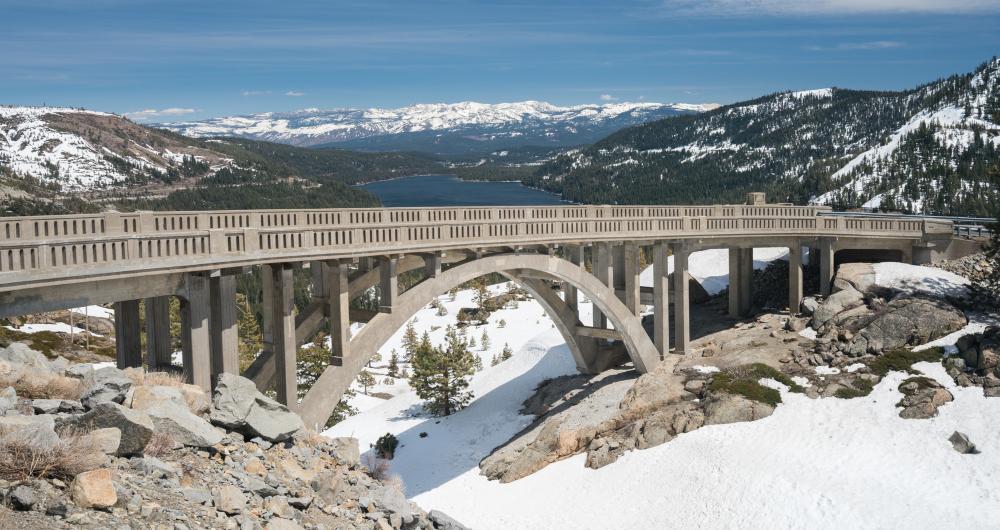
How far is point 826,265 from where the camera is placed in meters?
37.8

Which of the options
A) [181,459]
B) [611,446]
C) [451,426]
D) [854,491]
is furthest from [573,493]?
[181,459]

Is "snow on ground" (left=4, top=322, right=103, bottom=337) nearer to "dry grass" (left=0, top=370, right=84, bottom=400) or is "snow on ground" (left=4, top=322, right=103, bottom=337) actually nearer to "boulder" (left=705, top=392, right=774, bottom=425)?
"boulder" (left=705, top=392, right=774, bottom=425)

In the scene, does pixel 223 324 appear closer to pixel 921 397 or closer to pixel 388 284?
pixel 388 284

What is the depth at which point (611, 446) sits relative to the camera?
97.7 ft

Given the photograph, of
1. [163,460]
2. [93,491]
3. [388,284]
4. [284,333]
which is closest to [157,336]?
[284,333]

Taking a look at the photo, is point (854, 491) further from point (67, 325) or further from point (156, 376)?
point (67, 325)

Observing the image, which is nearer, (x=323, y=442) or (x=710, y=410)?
(x=323, y=442)

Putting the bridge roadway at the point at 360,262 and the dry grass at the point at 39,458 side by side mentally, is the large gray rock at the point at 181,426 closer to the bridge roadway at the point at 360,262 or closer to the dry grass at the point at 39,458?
the dry grass at the point at 39,458

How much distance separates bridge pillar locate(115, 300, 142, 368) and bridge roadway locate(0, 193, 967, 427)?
34 mm

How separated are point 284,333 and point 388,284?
3803mm

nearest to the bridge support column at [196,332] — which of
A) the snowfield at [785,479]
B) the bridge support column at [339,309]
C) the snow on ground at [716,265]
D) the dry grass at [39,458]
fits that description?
the bridge support column at [339,309]

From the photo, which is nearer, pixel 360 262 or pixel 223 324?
pixel 223 324

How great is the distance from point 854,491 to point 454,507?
42.8 feet

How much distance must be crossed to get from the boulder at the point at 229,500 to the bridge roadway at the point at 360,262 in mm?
7038
